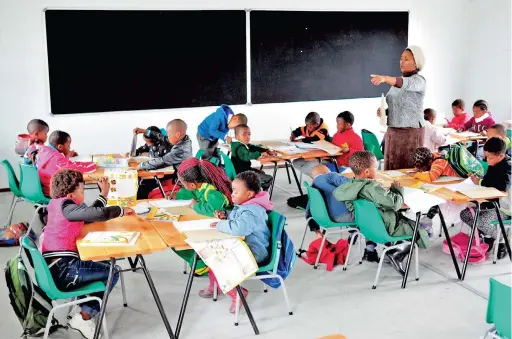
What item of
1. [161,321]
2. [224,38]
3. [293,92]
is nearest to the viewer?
[161,321]

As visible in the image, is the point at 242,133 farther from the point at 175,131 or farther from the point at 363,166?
the point at 363,166

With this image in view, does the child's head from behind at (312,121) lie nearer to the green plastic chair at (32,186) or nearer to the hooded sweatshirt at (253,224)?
the green plastic chair at (32,186)

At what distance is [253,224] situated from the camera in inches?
152

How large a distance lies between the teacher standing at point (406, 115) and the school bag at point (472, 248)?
85 cm

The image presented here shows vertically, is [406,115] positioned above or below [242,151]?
above

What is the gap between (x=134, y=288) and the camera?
15.8 feet

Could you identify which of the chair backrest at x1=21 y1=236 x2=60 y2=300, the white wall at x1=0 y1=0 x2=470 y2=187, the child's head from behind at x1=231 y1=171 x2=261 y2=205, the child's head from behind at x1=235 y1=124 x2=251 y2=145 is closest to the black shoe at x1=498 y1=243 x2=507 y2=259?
the child's head from behind at x1=231 y1=171 x2=261 y2=205

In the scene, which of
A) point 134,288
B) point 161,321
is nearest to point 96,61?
point 134,288

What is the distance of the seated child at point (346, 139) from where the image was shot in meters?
6.74

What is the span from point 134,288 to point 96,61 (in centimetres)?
406

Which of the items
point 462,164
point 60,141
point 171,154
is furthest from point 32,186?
point 462,164

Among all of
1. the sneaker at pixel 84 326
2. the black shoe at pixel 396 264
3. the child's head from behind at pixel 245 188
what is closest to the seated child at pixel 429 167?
the black shoe at pixel 396 264

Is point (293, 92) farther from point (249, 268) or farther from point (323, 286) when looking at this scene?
point (249, 268)

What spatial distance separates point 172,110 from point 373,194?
177 inches
